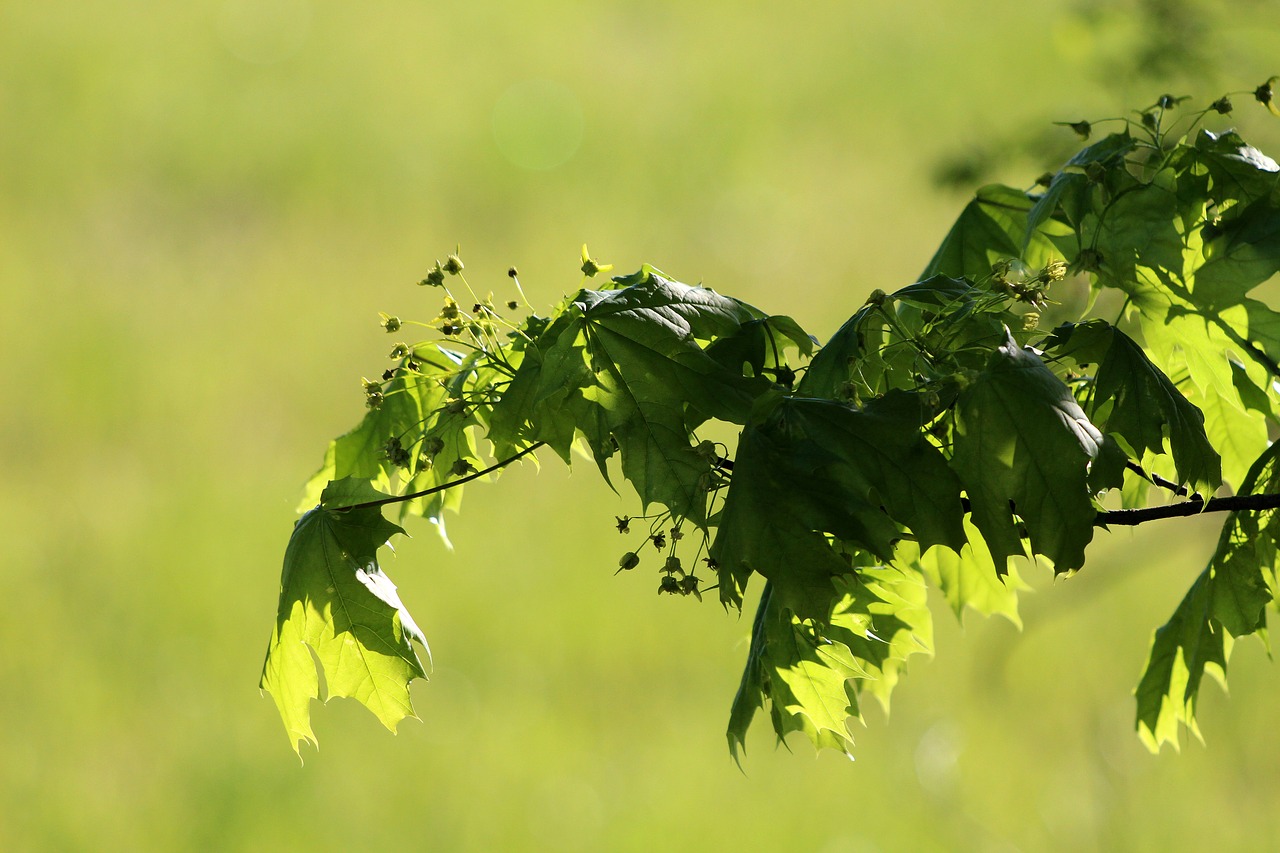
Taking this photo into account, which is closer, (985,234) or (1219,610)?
(1219,610)

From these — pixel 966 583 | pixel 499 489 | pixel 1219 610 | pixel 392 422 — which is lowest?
pixel 1219 610

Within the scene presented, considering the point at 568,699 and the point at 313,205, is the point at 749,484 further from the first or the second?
the point at 313,205

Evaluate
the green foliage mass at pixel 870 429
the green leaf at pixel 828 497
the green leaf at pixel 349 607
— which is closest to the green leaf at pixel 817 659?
the green foliage mass at pixel 870 429

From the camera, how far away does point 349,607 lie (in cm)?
84

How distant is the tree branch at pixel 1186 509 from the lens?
697 millimetres

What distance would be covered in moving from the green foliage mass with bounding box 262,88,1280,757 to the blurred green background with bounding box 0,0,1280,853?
2.99 ft

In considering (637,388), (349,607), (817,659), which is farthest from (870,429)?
(349,607)

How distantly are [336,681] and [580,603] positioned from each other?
3.58 meters

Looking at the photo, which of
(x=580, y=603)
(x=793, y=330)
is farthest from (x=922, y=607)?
(x=580, y=603)

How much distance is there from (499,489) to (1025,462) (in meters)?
4.77

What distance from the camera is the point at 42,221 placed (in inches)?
248

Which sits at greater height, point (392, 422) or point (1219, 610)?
point (392, 422)

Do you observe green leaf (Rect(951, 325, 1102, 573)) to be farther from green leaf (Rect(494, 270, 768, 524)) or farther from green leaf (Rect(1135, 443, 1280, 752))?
green leaf (Rect(1135, 443, 1280, 752))

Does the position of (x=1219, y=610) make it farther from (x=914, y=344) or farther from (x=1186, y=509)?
(x=914, y=344)
